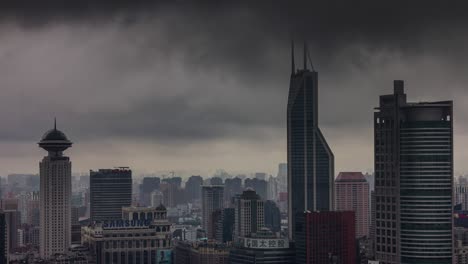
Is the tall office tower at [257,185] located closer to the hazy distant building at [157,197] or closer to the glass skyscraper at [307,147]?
the hazy distant building at [157,197]

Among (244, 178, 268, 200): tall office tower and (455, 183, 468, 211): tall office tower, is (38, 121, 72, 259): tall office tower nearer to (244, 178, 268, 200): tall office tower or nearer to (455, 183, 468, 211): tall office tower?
(455, 183, 468, 211): tall office tower

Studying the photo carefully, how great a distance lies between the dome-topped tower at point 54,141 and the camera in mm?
64625

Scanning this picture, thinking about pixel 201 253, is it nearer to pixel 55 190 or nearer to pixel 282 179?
pixel 55 190

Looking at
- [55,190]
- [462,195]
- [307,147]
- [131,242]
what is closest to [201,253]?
[131,242]

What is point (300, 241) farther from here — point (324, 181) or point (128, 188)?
point (128, 188)

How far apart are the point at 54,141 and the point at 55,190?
303cm

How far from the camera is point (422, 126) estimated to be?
3450 cm

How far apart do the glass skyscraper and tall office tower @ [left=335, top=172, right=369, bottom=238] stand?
2994mm

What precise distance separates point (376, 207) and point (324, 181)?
3657 centimetres

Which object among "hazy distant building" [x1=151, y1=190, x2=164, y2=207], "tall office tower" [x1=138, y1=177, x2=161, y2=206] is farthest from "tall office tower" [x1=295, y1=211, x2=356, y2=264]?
"hazy distant building" [x1=151, y1=190, x2=164, y2=207]

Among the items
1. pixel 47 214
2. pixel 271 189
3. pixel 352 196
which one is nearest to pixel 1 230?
pixel 47 214

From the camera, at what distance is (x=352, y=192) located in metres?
77.1

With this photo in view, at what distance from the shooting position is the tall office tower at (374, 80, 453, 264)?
3356cm

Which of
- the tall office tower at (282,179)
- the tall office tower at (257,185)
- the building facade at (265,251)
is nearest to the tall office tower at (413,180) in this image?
the building facade at (265,251)
